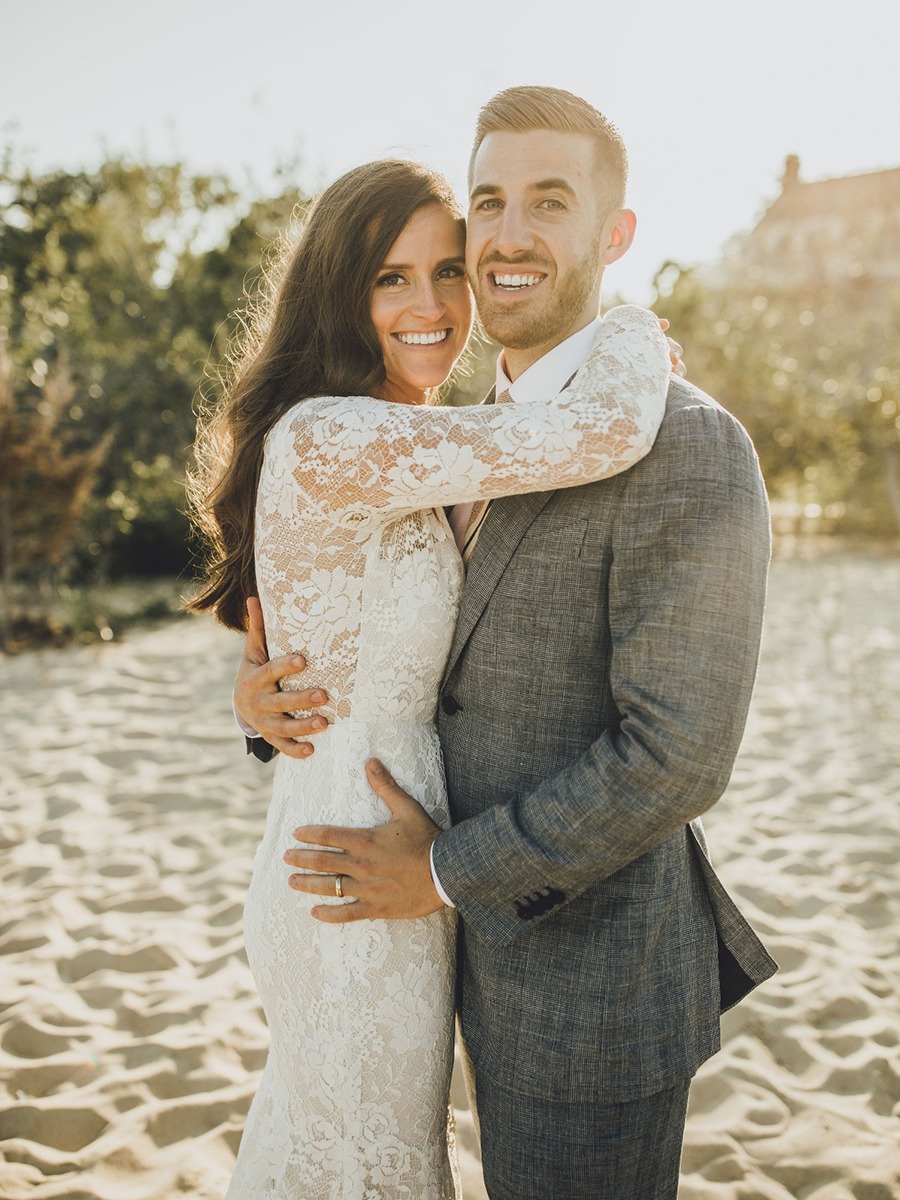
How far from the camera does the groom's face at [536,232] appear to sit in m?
1.88

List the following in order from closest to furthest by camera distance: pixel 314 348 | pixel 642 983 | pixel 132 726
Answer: pixel 642 983
pixel 314 348
pixel 132 726

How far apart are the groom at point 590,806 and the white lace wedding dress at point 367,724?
0.07 m

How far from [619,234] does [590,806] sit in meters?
1.32

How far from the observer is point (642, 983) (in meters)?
1.60

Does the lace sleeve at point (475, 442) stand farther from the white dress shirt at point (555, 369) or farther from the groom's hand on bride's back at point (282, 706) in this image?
the groom's hand on bride's back at point (282, 706)

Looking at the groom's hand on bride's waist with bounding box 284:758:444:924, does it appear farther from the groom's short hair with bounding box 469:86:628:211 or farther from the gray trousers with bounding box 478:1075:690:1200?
the groom's short hair with bounding box 469:86:628:211

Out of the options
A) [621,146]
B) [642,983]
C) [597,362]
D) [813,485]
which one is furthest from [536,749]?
[813,485]

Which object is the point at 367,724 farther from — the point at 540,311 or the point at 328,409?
the point at 540,311

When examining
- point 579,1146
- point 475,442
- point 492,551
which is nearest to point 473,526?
point 492,551

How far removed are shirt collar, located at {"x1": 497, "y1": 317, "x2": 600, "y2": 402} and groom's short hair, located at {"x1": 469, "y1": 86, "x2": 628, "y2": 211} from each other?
1.05 ft

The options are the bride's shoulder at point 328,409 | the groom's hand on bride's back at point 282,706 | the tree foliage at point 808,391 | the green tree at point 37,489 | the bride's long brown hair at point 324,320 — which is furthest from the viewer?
the tree foliage at point 808,391

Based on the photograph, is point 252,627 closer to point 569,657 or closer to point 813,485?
point 569,657

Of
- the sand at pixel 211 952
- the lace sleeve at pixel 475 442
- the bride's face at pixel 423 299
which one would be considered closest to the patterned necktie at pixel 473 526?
the lace sleeve at pixel 475 442

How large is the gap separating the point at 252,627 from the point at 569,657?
948 millimetres
